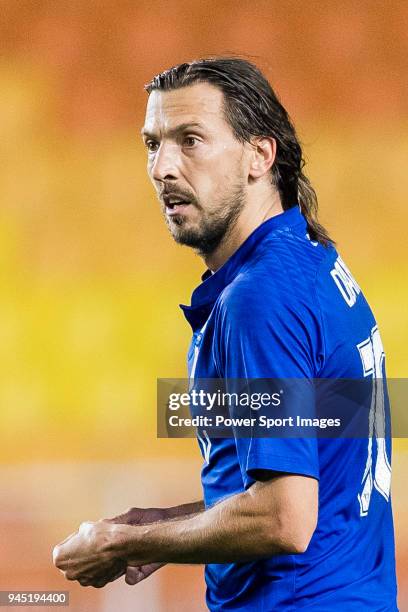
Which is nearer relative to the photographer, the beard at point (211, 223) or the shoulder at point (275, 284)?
the shoulder at point (275, 284)

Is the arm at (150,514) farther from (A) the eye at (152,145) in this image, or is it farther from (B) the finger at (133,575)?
(A) the eye at (152,145)

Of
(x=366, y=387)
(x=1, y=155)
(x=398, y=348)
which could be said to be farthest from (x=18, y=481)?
(x=366, y=387)

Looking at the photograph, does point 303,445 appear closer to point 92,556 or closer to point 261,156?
point 92,556

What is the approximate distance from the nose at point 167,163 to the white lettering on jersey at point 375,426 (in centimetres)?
28

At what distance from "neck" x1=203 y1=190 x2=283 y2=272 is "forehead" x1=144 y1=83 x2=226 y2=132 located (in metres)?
0.10

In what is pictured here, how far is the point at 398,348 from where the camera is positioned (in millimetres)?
1657

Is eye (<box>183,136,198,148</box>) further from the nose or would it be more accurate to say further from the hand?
the hand

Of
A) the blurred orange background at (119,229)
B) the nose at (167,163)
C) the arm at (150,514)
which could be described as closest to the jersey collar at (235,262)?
the nose at (167,163)

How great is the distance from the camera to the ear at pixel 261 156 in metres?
1.06

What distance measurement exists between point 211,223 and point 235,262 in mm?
68

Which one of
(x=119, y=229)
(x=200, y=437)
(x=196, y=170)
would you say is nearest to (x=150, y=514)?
(x=200, y=437)

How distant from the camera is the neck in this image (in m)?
1.01

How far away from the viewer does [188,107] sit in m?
1.04

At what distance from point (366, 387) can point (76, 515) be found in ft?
3.04
